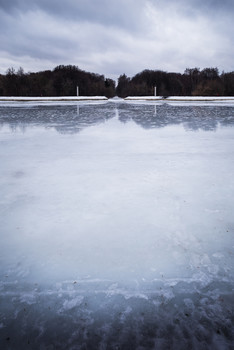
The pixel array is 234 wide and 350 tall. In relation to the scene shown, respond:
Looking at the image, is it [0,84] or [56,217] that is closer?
[56,217]

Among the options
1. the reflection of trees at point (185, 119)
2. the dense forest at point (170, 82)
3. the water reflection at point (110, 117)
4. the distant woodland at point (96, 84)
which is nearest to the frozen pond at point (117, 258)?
the water reflection at point (110, 117)

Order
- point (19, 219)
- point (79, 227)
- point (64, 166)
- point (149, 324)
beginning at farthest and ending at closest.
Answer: point (64, 166)
point (19, 219)
point (79, 227)
point (149, 324)

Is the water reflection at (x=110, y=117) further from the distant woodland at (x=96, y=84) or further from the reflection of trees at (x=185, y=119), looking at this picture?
the distant woodland at (x=96, y=84)

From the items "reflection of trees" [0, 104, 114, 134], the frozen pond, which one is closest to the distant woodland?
"reflection of trees" [0, 104, 114, 134]

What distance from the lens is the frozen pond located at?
1.25 meters

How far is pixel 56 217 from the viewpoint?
7.51 feet

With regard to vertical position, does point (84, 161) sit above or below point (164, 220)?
above

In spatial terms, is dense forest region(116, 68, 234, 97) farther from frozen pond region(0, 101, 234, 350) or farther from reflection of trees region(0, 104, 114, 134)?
frozen pond region(0, 101, 234, 350)

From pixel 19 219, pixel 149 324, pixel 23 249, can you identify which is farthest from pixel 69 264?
pixel 19 219

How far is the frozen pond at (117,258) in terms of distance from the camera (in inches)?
49.4

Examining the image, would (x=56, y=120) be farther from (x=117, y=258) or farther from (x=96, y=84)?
(x=96, y=84)

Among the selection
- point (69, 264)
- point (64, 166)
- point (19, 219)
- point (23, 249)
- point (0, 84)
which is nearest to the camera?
point (69, 264)

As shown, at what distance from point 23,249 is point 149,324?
1.13 metres

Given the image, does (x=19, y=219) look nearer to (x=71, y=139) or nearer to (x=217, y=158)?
(x=217, y=158)
